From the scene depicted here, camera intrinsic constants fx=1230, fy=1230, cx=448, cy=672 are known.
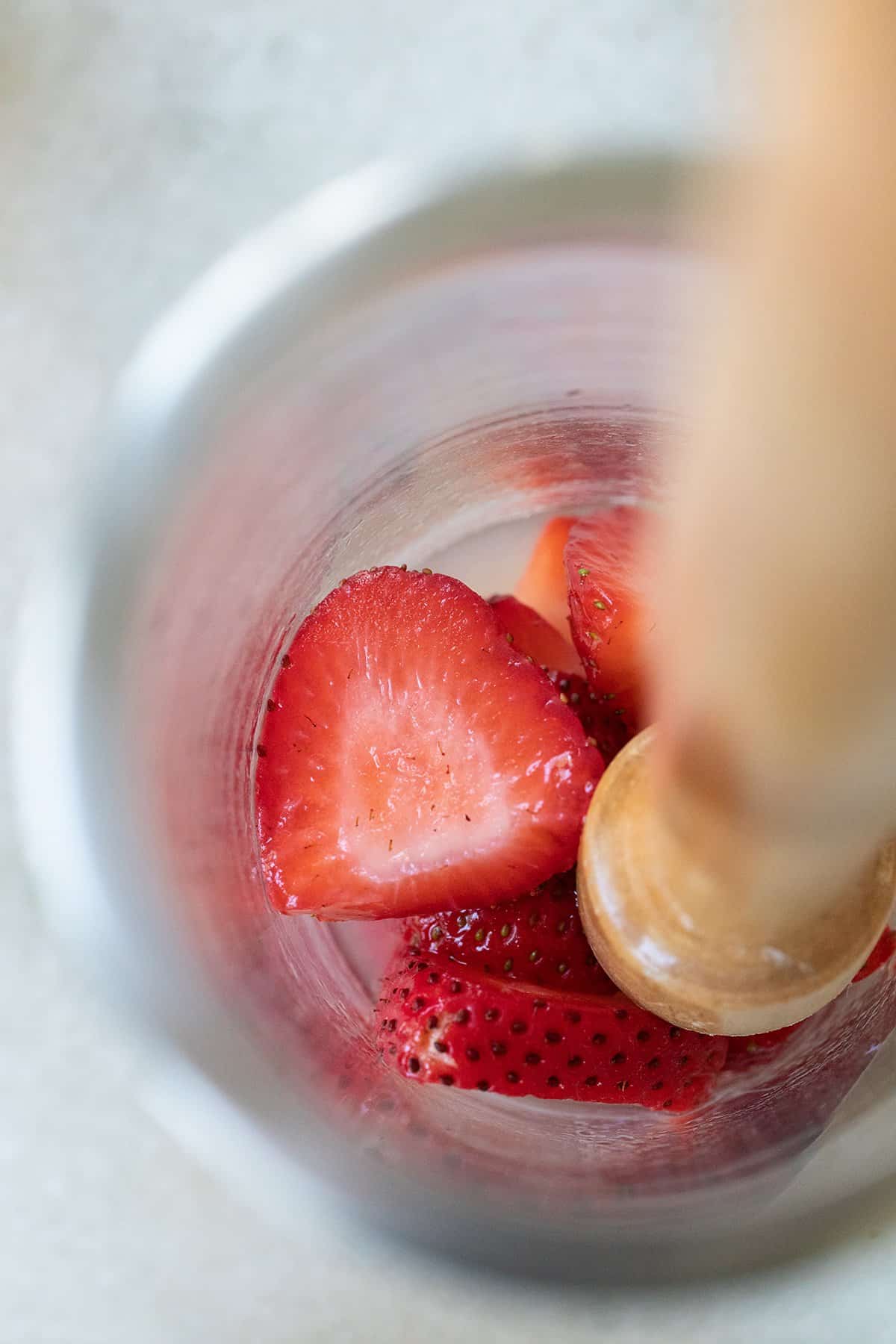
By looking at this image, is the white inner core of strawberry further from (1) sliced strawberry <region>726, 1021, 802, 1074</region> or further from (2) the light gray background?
(2) the light gray background

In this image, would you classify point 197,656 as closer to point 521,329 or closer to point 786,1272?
point 521,329

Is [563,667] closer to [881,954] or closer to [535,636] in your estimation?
[535,636]

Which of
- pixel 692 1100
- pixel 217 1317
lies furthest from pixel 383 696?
pixel 217 1317

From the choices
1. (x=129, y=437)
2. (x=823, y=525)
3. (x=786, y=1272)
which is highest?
(x=129, y=437)

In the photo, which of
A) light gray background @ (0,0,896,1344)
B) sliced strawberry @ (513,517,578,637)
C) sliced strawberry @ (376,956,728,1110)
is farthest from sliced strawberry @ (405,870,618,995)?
light gray background @ (0,0,896,1344)

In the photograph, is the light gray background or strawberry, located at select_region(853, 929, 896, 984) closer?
strawberry, located at select_region(853, 929, 896, 984)
